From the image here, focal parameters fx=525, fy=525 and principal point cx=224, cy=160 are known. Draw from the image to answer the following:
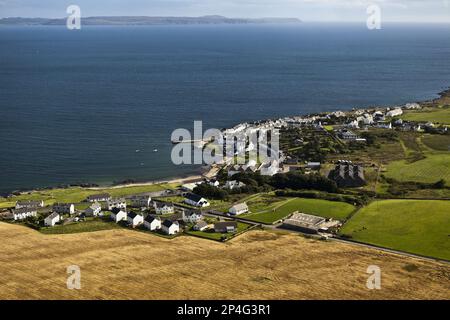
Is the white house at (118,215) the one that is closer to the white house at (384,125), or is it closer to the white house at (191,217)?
the white house at (191,217)

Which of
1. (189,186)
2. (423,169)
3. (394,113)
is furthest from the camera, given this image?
(394,113)

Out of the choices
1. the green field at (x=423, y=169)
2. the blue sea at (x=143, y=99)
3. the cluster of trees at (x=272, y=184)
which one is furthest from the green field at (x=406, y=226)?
the blue sea at (x=143, y=99)

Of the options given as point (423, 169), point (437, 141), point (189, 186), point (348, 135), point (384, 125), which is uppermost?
point (384, 125)

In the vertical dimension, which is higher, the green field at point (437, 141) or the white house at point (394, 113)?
the white house at point (394, 113)

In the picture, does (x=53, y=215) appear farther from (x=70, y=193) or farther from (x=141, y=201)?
(x=70, y=193)

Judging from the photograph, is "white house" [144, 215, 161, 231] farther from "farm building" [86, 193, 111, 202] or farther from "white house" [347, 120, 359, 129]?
"white house" [347, 120, 359, 129]

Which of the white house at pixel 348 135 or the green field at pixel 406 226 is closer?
the green field at pixel 406 226

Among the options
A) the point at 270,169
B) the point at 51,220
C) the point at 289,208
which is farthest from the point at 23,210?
the point at 270,169
